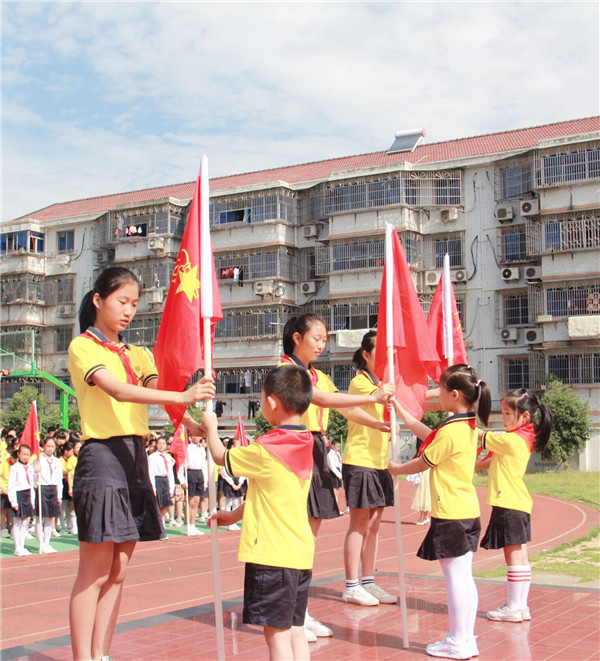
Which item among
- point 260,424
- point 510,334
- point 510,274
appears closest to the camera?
point 510,334

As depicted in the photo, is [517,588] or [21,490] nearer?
[517,588]

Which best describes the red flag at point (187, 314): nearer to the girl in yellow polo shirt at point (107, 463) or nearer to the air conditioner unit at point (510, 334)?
the girl in yellow polo shirt at point (107, 463)

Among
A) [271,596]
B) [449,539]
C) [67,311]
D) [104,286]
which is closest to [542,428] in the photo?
[449,539]

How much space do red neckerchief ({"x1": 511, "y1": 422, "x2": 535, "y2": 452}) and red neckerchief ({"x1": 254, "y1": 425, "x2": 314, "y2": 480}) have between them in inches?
109

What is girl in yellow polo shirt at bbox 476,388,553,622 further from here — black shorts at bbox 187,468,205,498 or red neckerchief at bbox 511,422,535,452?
black shorts at bbox 187,468,205,498

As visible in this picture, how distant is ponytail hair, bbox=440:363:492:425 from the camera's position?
17.7ft

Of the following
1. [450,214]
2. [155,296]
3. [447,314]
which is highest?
[450,214]

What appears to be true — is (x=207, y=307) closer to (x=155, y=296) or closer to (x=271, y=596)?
(x=271, y=596)

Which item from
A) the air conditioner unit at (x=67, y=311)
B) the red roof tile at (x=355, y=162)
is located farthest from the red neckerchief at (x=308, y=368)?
the air conditioner unit at (x=67, y=311)

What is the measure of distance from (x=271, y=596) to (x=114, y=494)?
96 cm

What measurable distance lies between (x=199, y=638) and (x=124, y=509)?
1.74m

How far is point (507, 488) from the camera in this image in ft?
21.5

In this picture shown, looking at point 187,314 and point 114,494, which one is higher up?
point 187,314

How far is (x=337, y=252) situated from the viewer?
3703 cm
